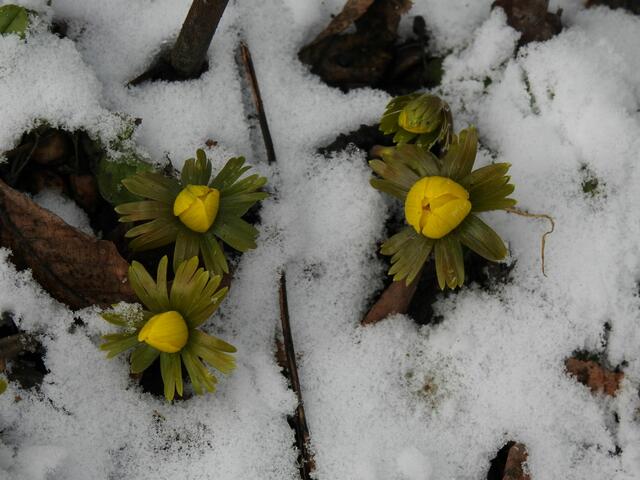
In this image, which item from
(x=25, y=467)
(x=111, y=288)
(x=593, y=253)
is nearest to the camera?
(x=25, y=467)

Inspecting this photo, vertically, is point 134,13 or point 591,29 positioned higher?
point 591,29

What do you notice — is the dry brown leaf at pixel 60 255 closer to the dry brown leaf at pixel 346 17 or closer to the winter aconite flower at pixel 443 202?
the winter aconite flower at pixel 443 202

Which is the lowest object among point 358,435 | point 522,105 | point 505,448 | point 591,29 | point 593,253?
point 358,435

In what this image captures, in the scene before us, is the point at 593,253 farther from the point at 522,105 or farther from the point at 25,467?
the point at 25,467

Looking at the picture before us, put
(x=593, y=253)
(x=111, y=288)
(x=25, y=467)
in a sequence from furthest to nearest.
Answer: (x=593, y=253), (x=111, y=288), (x=25, y=467)

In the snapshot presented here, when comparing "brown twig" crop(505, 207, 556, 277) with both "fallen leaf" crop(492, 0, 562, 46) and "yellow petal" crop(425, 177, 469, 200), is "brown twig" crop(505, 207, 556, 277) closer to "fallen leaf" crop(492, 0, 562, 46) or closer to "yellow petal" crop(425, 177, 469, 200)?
"yellow petal" crop(425, 177, 469, 200)

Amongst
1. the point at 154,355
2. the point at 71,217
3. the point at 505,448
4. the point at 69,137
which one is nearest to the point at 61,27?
the point at 69,137
